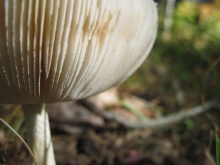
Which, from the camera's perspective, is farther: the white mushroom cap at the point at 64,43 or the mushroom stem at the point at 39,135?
the mushroom stem at the point at 39,135

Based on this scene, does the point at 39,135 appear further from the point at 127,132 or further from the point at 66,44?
the point at 127,132

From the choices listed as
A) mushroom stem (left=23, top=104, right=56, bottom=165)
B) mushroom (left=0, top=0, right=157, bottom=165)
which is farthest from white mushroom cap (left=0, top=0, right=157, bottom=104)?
mushroom stem (left=23, top=104, right=56, bottom=165)

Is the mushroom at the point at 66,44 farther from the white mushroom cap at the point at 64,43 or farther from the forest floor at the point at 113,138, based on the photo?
the forest floor at the point at 113,138

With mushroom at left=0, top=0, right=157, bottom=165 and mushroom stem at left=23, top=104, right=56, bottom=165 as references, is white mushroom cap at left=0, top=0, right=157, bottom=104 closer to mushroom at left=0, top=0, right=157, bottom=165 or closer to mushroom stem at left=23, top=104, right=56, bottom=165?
mushroom at left=0, top=0, right=157, bottom=165

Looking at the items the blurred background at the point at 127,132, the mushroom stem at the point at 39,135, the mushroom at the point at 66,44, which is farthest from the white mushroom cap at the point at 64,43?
the blurred background at the point at 127,132

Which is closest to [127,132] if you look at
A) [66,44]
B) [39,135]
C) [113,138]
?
[113,138]

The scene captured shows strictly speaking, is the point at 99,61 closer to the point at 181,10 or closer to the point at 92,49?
the point at 92,49

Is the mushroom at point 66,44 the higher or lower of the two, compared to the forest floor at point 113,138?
higher
